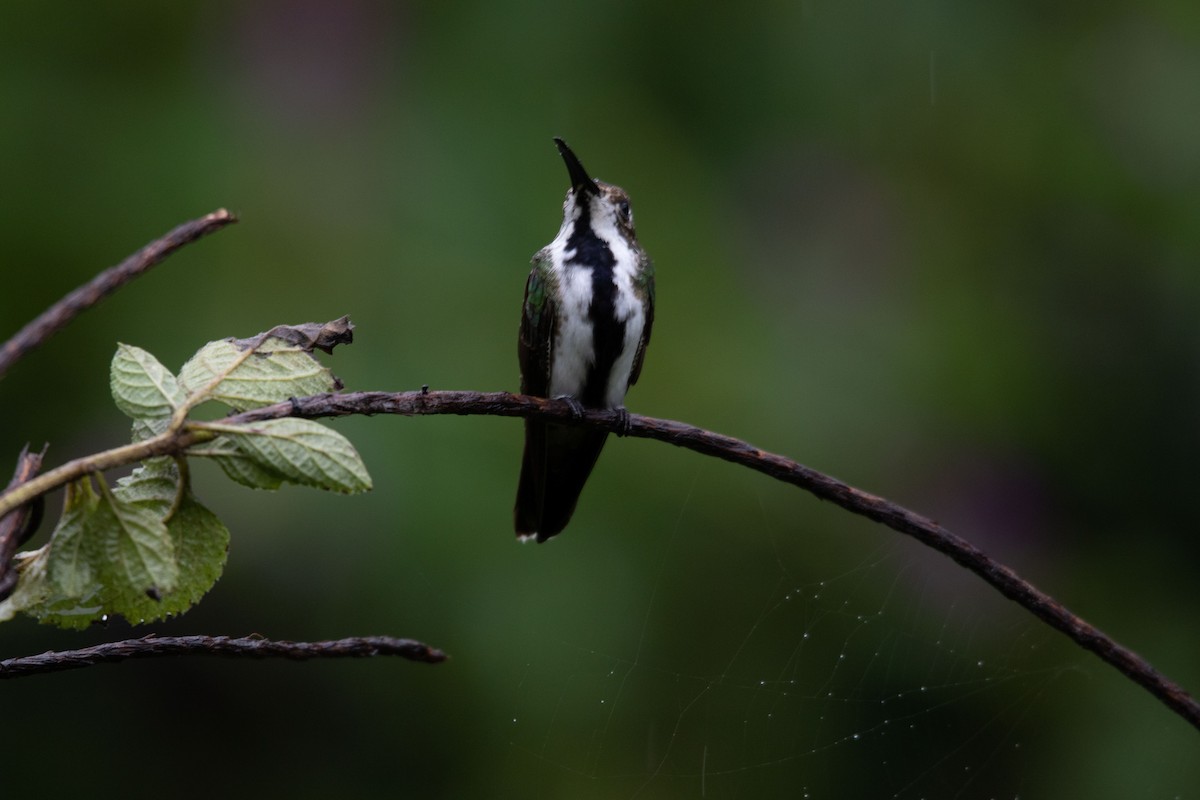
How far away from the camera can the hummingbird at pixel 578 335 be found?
317 centimetres

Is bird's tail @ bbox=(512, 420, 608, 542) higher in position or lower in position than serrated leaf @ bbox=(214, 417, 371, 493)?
lower

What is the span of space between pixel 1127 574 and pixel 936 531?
360 cm

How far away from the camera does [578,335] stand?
3.25 meters

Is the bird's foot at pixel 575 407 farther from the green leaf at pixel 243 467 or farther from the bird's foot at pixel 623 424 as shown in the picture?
the green leaf at pixel 243 467

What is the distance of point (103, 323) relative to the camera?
3.61 metres

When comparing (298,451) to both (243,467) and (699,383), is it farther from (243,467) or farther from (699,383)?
(699,383)

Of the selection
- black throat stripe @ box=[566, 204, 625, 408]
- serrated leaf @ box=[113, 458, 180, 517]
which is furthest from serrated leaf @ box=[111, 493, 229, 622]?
black throat stripe @ box=[566, 204, 625, 408]

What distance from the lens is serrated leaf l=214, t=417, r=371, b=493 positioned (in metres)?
1.00

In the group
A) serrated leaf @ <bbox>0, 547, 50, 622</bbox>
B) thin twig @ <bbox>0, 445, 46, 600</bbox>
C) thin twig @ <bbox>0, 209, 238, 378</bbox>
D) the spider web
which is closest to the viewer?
thin twig @ <bbox>0, 209, 238, 378</bbox>

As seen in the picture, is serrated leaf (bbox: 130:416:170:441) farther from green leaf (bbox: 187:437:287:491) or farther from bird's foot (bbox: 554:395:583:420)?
bird's foot (bbox: 554:395:583:420)

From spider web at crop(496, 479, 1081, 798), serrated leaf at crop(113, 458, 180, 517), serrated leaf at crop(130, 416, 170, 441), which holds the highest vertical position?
serrated leaf at crop(130, 416, 170, 441)

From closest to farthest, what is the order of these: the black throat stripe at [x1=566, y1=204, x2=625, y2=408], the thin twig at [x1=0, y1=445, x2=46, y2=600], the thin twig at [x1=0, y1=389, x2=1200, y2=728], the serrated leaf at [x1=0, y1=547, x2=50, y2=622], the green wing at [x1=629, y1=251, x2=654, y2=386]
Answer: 1. the thin twig at [x1=0, y1=445, x2=46, y2=600]
2. the serrated leaf at [x1=0, y1=547, x2=50, y2=622]
3. the thin twig at [x1=0, y1=389, x2=1200, y2=728]
4. the black throat stripe at [x1=566, y1=204, x2=625, y2=408]
5. the green wing at [x1=629, y1=251, x2=654, y2=386]

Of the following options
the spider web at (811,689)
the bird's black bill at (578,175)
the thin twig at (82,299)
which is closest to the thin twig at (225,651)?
the thin twig at (82,299)

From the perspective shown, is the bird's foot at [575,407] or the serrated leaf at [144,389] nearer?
the serrated leaf at [144,389]
